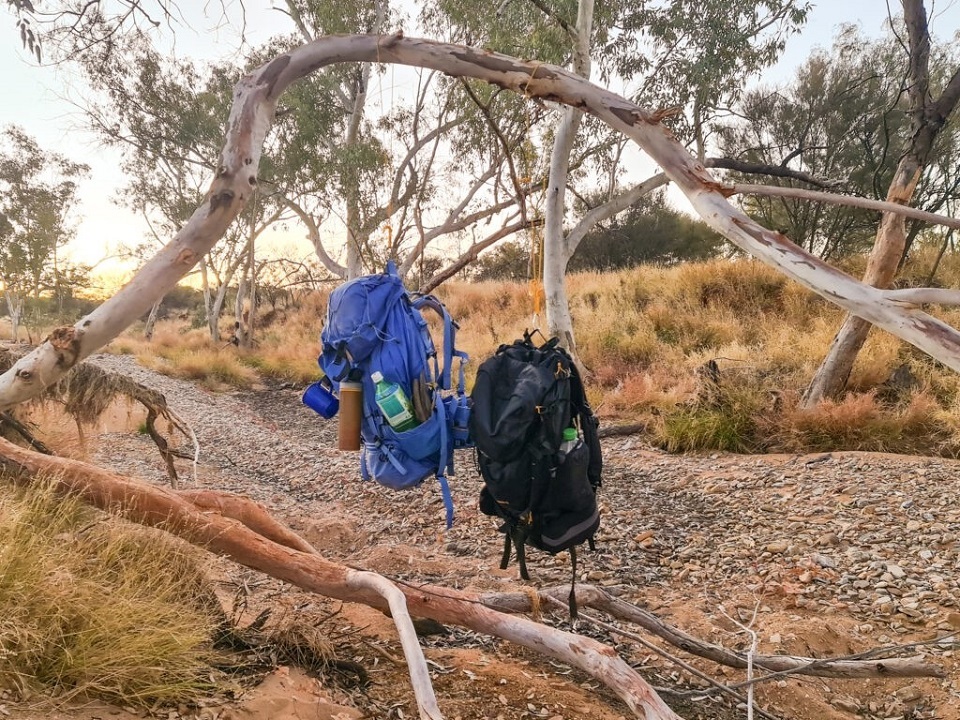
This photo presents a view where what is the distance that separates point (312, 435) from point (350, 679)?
707cm

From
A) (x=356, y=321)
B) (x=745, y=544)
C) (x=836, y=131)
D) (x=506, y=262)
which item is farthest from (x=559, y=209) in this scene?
(x=506, y=262)

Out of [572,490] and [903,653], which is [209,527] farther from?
[903,653]

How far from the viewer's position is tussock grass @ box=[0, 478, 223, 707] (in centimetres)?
186

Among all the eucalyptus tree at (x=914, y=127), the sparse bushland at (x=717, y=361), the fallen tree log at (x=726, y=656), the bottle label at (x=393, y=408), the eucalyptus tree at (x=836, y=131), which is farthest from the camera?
the eucalyptus tree at (x=836, y=131)

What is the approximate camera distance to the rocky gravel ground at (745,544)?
10.1 feet

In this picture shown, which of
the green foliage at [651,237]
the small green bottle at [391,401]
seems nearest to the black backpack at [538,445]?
the small green bottle at [391,401]

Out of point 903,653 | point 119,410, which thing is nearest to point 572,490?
point 903,653

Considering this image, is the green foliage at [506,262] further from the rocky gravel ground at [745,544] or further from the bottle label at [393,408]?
the bottle label at [393,408]

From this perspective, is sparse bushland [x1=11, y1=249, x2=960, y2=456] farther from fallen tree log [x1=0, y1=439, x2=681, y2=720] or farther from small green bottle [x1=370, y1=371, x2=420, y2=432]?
fallen tree log [x1=0, y1=439, x2=681, y2=720]

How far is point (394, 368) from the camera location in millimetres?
2320

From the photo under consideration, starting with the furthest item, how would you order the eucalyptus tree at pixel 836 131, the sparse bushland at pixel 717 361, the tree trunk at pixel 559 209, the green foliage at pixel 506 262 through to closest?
the green foliage at pixel 506 262 < the eucalyptus tree at pixel 836 131 < the tree trunk at pixel 559 209 < the sparse bushland at pixel 717 361

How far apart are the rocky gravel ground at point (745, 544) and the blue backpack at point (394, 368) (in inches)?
52.6

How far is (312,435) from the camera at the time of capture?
9.25 m

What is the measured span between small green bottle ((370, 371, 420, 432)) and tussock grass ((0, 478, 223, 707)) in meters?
1.07
